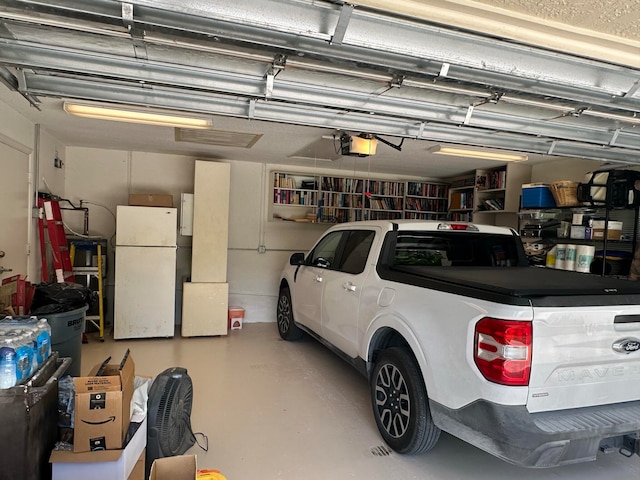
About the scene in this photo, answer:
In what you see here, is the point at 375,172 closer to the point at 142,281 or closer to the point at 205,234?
the point at 205,234

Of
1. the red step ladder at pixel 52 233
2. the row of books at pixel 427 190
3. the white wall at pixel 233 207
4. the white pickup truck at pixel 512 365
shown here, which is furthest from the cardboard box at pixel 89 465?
the row of books at pixel 427 190

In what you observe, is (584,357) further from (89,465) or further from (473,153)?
(473,153)

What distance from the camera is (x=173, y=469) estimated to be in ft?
5.61

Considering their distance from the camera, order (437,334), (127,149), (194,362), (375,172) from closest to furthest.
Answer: (437,334) → (194,362) → (127,149) → (375,172)

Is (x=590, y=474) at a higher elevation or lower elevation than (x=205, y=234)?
lower

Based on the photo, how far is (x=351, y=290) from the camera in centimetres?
319

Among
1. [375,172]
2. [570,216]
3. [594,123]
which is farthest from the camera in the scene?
[375,172]

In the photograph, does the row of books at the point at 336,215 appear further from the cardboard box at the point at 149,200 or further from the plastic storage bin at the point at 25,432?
the plastic storage bin at the point at 25,432

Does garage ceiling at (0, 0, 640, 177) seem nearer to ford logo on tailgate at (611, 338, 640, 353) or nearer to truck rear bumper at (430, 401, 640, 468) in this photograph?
ford logo on tailgate at (611, 338, 640, 353)

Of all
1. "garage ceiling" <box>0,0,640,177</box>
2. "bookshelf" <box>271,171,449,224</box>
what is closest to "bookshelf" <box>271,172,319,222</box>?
"bookshelf" <box>271,171,449,224</box>

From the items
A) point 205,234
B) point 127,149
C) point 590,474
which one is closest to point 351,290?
point 590,474

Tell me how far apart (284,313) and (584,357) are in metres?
3.58

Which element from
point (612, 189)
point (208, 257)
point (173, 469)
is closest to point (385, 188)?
point (208, 257)

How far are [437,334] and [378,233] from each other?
3.83 feet
